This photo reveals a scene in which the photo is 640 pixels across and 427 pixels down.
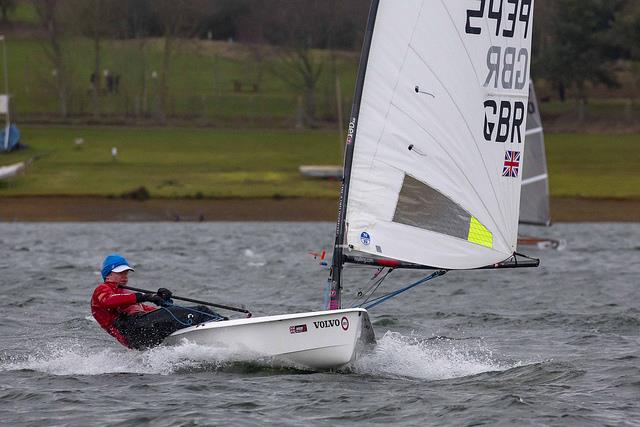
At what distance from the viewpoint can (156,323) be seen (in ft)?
43.2

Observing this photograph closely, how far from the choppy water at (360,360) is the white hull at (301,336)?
18cm

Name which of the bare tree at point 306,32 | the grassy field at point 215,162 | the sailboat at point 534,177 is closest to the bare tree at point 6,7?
the bare tree at point 306,32

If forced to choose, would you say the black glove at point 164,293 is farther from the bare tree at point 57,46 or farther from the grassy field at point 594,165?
the bare tree at point 57,46

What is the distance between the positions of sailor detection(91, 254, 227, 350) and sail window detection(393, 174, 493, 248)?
7.34 ft

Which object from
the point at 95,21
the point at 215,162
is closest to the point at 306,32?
the point at 95,21

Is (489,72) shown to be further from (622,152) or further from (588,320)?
(622,152)

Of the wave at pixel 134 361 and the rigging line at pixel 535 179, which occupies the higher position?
the rigging line at pixel 535 179

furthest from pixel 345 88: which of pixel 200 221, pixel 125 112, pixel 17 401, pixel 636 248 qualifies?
pixel 17 401

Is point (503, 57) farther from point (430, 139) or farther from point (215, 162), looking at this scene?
point (215, 162)

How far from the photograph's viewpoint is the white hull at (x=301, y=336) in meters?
12.3

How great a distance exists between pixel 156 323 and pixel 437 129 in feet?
11.8

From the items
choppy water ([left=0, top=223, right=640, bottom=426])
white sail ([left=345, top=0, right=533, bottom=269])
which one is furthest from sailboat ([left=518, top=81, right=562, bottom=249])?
white sail ([left=345, top=0, right=533, bottom=269])

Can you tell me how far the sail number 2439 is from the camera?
43.1 ft

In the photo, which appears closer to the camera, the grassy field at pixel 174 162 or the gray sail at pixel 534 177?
the gray sail at pixel 534 177
